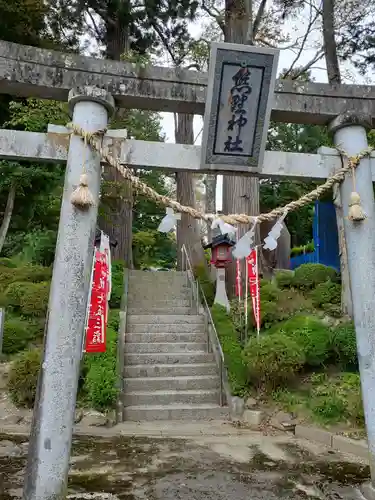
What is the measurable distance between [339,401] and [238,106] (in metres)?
5.33

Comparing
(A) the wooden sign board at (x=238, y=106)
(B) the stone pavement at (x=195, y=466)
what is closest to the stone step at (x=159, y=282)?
(B) the stone pavement at (x=195, y=466)

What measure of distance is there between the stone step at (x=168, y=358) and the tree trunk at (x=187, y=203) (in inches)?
292

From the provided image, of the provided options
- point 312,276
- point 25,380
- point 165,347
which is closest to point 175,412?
point 165,347

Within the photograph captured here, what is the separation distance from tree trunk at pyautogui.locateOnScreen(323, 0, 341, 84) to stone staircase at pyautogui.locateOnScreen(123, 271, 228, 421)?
7234mm

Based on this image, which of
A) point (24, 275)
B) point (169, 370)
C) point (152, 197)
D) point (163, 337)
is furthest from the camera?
point (24, 275)

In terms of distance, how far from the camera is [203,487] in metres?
4.86

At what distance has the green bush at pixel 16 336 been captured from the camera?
10.1m

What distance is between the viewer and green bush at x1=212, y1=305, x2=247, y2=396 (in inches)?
338

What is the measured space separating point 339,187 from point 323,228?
37.2 ft

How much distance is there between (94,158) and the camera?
4348mm

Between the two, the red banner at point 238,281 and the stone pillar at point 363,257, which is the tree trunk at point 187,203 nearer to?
the red banner at point 238,281

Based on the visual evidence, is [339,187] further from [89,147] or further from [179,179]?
[179,179]

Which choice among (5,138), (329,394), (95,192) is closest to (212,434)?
(329,394)

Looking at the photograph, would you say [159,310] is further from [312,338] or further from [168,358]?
[312,338]
